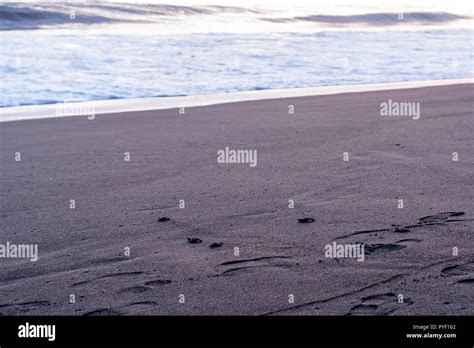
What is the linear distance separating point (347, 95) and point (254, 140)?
203 inches

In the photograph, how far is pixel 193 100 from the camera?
13.8 m

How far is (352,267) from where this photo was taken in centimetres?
442

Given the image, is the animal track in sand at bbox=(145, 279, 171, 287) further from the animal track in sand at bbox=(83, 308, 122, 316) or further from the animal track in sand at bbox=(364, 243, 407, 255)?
the animal track in sand at bbox=(364, 243, 407, 255)

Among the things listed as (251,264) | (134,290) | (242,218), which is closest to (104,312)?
(134,290)

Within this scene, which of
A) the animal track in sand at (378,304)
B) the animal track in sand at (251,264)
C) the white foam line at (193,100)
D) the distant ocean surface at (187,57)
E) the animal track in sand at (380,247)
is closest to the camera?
the animal track in sand at (378,304)

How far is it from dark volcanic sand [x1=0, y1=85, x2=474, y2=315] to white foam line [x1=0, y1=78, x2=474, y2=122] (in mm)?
2232

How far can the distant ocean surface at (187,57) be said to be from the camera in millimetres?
15992

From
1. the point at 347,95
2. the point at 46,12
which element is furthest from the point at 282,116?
the point at 46,12

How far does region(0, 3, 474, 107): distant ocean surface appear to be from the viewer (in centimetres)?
1599

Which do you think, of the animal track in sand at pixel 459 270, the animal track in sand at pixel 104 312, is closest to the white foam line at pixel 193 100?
the animal track in sand at pixel 104 312

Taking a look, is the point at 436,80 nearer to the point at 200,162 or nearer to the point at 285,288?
the point at 200,162

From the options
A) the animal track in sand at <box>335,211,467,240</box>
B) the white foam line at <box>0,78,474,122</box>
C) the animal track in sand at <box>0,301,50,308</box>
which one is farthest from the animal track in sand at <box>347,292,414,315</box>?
the white foam line at <box>0,78,474,122</box>

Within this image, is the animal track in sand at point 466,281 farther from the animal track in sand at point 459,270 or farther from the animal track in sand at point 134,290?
the animal track in sand at point 134,290

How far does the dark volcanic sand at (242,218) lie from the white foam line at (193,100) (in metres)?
2.23
